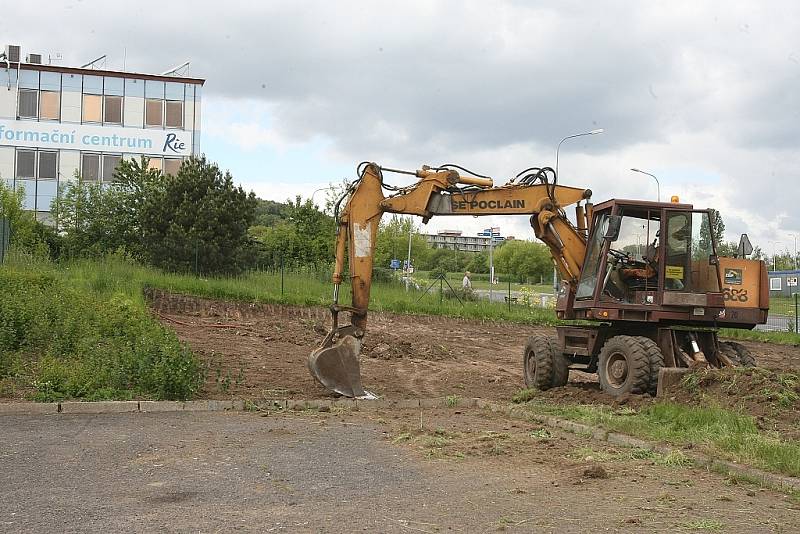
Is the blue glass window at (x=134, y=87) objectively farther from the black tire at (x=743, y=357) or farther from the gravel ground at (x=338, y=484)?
the black tire at (x=743, y=357)

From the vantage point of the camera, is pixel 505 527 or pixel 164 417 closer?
pixel 505 527

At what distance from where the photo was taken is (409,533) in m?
6.48

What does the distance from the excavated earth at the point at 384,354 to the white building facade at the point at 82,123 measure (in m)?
27.8

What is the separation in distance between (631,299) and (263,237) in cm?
4490

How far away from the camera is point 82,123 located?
178 feet

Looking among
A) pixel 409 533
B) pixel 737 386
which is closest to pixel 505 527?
pixel 409 533

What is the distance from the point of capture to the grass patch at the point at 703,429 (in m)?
9.04

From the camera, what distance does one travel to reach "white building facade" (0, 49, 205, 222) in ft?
176

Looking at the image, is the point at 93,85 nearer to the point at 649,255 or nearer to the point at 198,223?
the point at 198,223

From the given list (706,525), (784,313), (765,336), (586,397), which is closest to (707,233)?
(586,397)

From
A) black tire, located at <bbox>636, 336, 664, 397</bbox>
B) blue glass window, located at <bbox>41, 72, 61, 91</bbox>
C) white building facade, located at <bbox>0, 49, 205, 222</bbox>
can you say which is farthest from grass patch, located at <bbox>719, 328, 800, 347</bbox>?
blue glass window, located at <bbox>41, 72, 61, 91</bbox>

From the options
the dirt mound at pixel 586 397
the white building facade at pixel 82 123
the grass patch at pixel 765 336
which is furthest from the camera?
the white building facade at pixel 82 123

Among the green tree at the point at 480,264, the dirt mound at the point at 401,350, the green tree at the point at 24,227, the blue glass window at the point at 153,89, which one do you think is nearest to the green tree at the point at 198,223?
the green tree at the point at 24,227

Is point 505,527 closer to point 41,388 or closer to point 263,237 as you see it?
point 41,388
